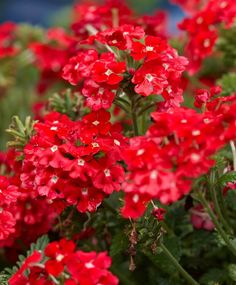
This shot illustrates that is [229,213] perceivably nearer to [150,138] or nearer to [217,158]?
[217,158]

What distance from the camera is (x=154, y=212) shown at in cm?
130

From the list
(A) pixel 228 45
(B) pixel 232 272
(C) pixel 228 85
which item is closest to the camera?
(B) pixel 232 272

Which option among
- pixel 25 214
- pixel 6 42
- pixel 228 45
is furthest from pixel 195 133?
pixel 6 42

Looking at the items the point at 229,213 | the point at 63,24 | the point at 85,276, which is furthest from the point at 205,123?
the point at 63,24

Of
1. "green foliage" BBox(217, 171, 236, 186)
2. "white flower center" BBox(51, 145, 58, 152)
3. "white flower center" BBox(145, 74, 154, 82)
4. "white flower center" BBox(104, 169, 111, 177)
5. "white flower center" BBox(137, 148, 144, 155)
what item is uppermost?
"white flower center" BBox(145, 74, 154, 82)

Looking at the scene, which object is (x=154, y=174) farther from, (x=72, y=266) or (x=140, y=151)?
(x=72, y=266)

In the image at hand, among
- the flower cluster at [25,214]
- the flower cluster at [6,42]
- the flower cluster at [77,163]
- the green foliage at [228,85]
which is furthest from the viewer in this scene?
the flower cluster at [6,42]

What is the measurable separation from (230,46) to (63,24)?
2.19 m

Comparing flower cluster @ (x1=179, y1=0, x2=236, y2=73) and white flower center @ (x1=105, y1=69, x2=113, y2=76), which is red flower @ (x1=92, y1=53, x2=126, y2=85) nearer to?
white flower center @ (x1=105, y1=69, x2=113, y2=76)

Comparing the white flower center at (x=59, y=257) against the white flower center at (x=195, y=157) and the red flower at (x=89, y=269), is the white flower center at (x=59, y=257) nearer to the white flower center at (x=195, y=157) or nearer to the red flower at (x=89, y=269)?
the red flower at (x=89, y=269)

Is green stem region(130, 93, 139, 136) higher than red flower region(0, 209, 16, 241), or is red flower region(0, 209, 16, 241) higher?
green stem region(130, 93, 139, 136)

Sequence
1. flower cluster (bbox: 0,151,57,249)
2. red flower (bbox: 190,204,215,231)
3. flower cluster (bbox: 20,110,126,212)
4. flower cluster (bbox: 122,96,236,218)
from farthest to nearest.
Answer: red flower (bbox: 190,204,215,231), flower cluster (bbox: 0,151,57,249), flower cluster (bbox: 20,110,126,212), flower cluster (bbox: 122,96,236,218)

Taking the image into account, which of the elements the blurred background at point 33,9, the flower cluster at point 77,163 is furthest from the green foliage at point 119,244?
the blurred background at point 33,9

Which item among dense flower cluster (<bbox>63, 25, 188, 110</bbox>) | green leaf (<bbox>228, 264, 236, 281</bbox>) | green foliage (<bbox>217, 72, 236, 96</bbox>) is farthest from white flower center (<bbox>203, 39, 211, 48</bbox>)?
green leaf (<bbox>228, 264, 236, 281</bbox>)
